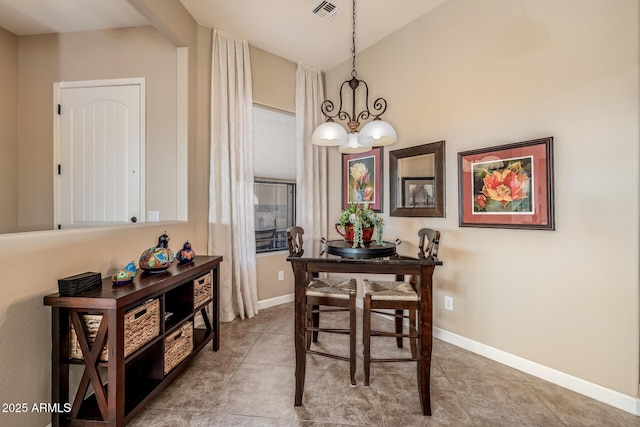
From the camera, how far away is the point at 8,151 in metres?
2.67

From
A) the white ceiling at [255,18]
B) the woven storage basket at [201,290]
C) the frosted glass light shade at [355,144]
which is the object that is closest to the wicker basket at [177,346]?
the woven storage basket at [201,290]

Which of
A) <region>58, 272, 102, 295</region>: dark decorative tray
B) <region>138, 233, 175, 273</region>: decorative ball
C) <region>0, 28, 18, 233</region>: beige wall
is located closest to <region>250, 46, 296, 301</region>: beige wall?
<region>138, 233, 175, 273</region>: decorative ball

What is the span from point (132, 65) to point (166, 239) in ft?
6.57

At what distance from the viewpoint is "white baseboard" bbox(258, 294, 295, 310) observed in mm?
3188

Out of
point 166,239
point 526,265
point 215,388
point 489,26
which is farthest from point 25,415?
point 489,26

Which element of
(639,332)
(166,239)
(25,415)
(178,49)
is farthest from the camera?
(178,49)

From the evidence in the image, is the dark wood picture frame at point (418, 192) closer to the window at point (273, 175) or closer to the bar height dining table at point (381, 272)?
the bar height dining table at point (381, 272)

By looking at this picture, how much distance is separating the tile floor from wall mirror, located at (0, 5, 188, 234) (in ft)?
4.85

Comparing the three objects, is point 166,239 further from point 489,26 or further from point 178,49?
point 489,26

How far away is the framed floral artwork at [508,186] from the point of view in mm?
1864

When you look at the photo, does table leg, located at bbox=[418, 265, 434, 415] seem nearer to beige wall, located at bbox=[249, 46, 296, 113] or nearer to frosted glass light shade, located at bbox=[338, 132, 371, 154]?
frosted glass light shade, located at bbox=[338, 132, 371, 154]

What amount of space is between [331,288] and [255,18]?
8.76 feet

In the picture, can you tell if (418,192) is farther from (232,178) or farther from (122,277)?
(122,277)

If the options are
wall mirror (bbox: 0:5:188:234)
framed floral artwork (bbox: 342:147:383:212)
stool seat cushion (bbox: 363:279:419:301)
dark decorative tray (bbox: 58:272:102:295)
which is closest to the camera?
dark decorative tray (bbox: 58:272:102:295)
